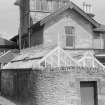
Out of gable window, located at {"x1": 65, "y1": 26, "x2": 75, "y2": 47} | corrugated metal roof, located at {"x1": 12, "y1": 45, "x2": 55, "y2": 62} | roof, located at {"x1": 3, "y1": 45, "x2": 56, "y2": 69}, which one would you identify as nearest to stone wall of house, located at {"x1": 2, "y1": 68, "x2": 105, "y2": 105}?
roof, located at {"x1": 3, "y1": 45, "x2": 56, "y2": 69}

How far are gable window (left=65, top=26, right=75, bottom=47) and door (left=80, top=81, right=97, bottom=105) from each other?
9589 millimetres

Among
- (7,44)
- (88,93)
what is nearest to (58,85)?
(88,93)

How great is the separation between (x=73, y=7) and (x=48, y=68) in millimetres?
11232

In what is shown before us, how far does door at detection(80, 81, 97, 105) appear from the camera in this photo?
61.8 feet

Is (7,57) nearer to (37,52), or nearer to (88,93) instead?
(37,52)

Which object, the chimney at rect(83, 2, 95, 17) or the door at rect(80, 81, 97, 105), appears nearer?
the door at rect(80, 81, 97, 105)

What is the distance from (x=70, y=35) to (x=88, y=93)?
32.9 ft

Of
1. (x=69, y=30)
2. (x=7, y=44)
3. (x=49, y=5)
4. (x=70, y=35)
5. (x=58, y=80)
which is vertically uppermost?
(x=49, y=5)

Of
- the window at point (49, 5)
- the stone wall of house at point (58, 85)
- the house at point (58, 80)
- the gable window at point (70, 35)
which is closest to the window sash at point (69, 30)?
the gable window at point (70, 35)

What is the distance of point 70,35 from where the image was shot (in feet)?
92.4

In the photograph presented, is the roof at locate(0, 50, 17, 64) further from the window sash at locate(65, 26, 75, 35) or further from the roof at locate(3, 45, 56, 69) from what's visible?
the window sash at locate(65, 26, 75, 35)

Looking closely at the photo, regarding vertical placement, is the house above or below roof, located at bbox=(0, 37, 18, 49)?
below

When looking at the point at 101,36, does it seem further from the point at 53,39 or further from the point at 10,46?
the point at 10,46

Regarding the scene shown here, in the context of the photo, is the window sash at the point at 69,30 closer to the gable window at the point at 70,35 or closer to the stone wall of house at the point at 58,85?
the gable window at the point at 70,35
